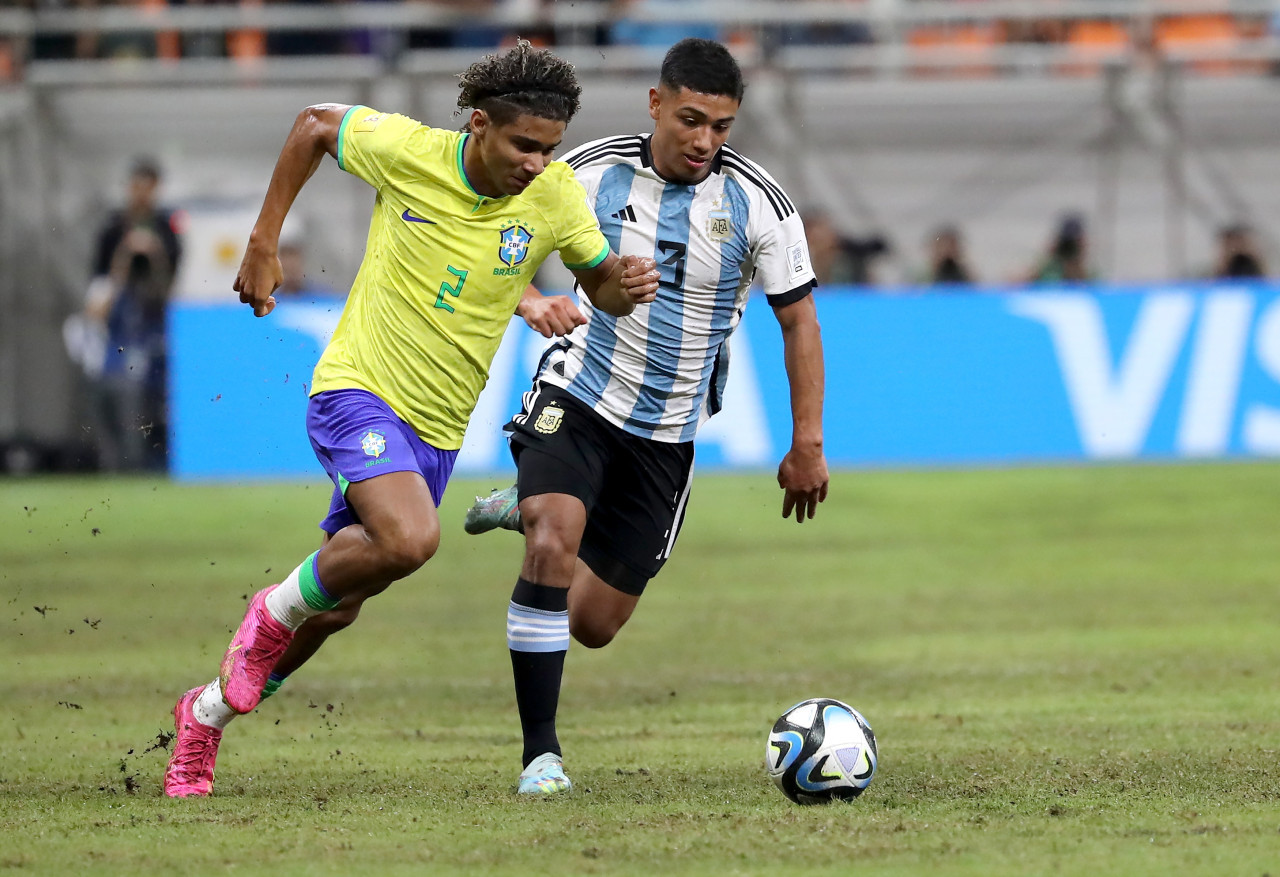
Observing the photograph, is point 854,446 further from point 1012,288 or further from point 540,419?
point 540,419

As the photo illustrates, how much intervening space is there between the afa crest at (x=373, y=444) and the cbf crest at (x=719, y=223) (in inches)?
61.1

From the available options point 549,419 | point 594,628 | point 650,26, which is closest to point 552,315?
point 549,419

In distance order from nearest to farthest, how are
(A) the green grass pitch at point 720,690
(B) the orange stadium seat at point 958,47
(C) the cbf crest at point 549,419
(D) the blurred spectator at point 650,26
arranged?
(A) the green grass pitch at point 720,690
(C) the cbf crest at point 549,419
(D) the blurred spectator at point 650,26
(B) the orange stadium seat at point 958,47

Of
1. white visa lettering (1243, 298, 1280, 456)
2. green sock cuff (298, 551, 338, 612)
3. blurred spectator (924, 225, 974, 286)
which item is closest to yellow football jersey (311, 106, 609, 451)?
green sock cuff (298, 551, 338, 612)

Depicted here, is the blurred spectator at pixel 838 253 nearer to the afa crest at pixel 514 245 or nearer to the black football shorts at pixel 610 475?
the black football shorts at pixel 610 475

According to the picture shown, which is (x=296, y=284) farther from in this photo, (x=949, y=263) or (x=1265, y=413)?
(x=1265, y=413)

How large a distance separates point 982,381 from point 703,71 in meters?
10.9

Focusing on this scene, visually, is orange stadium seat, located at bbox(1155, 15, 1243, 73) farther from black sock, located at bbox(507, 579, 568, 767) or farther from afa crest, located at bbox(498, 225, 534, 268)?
black sock, located at bbox(507, 579, 568, 767)

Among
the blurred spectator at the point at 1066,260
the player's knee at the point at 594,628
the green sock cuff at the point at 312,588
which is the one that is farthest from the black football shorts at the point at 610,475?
the blurred spectator at the point at 1066,260

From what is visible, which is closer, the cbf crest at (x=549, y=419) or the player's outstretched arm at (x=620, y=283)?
the player's outstretched arm at (x=620, y=283)

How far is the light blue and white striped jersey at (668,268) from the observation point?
6.76 metres

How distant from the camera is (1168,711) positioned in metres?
7.71

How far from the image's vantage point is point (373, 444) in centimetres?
588

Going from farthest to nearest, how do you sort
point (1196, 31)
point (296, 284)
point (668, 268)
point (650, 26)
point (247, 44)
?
point (1196, 31) < point (247, 44) < point (650, 26) < point (296, 284) < point (668, 268)
